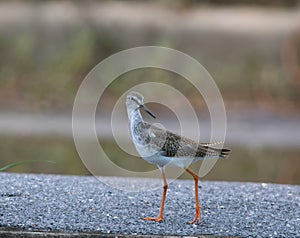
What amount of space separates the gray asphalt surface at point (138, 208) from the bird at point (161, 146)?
24 centimetres

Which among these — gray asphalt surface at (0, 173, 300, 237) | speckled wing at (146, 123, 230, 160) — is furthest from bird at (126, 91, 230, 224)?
gray asphalt surface at (0, 173, 300, 237)

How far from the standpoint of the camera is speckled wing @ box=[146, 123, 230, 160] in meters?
5.18

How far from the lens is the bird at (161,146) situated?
515 centimetres

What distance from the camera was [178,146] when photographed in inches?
206

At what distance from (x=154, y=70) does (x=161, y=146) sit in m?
8.85

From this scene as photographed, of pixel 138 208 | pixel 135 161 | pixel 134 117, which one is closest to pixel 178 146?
pixel 134 117

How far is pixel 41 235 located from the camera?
484cm

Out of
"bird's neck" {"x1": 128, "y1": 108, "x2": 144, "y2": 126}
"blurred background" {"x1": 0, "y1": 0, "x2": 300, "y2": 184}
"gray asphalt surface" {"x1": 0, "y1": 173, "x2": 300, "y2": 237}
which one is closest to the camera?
"gray asphalt surface" {"x1": 0, "y1": 173, "x2": 300, "y2": 237}

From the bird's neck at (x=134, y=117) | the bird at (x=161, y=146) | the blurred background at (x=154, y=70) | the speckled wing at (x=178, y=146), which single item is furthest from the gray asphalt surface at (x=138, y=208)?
the blurred background at (x=154, y=70)

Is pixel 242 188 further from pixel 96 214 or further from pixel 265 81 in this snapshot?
pixel 265 81

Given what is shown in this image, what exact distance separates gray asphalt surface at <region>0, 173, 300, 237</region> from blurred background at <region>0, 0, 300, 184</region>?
3.72 m

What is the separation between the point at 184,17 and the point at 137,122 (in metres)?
11.0

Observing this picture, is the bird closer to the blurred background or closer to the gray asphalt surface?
the gray asphalt surface

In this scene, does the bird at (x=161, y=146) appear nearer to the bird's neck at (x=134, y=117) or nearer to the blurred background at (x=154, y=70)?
the bird's neck at (x=134, y=117)
